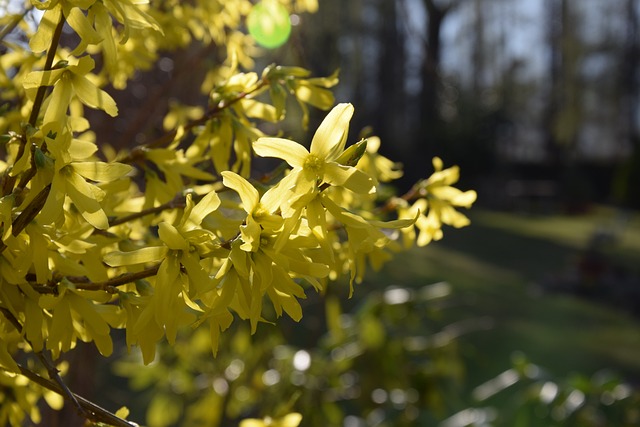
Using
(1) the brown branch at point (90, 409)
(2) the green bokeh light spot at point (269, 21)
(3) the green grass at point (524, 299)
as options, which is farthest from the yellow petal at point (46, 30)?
(3) the green grass at point (524, 299)

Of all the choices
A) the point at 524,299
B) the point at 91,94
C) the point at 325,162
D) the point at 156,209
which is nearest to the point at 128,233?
the point at 156,209

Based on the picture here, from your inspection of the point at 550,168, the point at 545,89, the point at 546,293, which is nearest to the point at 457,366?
the point at 546,293

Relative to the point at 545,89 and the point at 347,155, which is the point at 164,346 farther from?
the point at 545,89

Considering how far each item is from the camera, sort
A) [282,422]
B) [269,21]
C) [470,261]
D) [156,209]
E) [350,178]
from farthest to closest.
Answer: [470,261] → [269,21] → [282,422] → [156,209] → [350,178]

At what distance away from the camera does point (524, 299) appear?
4938mm

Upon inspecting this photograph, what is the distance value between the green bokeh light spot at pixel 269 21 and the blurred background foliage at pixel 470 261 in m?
0.05

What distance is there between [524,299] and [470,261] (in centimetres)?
117

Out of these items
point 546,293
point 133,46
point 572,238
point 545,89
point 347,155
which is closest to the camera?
point 347,155

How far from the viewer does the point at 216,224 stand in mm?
478

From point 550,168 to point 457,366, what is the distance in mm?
9146

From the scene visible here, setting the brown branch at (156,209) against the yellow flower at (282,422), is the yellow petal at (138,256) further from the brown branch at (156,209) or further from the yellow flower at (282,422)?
the yellow flower at (282,422)

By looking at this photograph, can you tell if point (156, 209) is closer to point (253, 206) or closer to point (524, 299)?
point (253, 206)

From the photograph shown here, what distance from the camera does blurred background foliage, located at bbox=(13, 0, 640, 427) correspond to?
5.34 feet

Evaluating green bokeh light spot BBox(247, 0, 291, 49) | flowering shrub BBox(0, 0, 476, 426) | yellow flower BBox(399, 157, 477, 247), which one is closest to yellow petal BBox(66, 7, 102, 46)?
flowering shrub BBox(0, 0, 476, 426)
